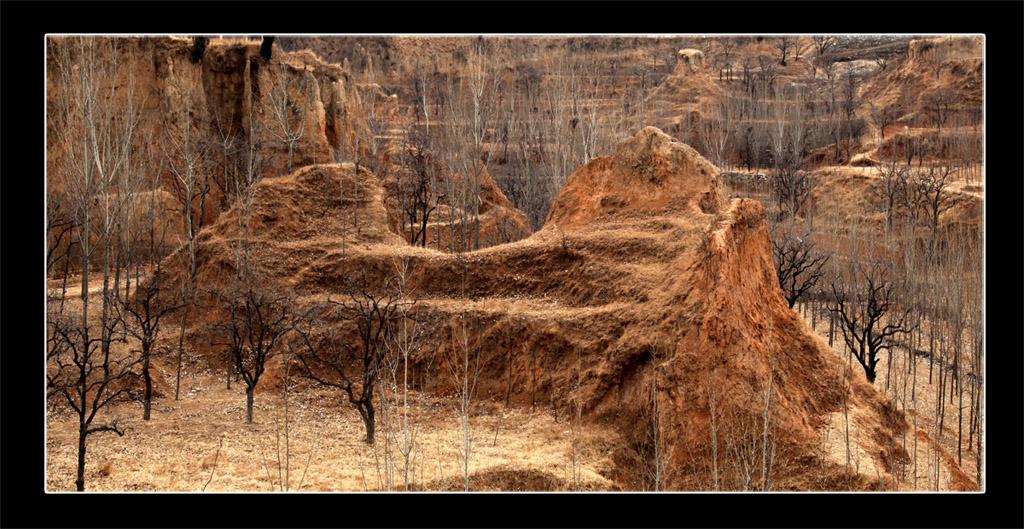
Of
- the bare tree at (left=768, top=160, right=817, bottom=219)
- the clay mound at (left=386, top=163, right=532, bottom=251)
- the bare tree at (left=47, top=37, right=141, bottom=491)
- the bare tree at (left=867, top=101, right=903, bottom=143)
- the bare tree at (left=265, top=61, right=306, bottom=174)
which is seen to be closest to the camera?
the bare tree at (left=47, top=37, right=141, bottom=491)

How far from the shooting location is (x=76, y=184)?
2686 centimetres

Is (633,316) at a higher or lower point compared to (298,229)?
lower

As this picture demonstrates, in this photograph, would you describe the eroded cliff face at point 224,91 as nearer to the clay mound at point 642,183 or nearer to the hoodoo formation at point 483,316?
the hoodoo formation at point 483,316

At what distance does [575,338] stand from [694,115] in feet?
161

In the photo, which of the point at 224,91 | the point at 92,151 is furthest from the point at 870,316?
the point at 224,91

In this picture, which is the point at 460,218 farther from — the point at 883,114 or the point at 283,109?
the point at 883,114

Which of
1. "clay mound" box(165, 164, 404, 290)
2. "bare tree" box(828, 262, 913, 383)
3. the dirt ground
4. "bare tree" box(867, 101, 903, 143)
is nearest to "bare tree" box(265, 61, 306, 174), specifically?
"clay mound" box(165, 164, 404, 290)

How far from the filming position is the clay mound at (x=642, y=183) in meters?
20.5

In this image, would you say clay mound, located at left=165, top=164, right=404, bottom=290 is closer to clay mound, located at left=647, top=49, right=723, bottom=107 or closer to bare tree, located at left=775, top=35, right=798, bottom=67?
clay mound, located at left=647, top=49, right=723, bottom=107

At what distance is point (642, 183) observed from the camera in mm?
21500

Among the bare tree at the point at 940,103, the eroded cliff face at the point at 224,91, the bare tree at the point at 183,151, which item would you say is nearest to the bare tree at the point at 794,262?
the bare tree at the point at 940,103

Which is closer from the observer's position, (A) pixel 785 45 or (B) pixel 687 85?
(B) pixel 687 85

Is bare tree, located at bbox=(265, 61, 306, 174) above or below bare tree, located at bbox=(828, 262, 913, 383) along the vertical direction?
above

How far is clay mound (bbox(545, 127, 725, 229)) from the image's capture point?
20.5 meters
